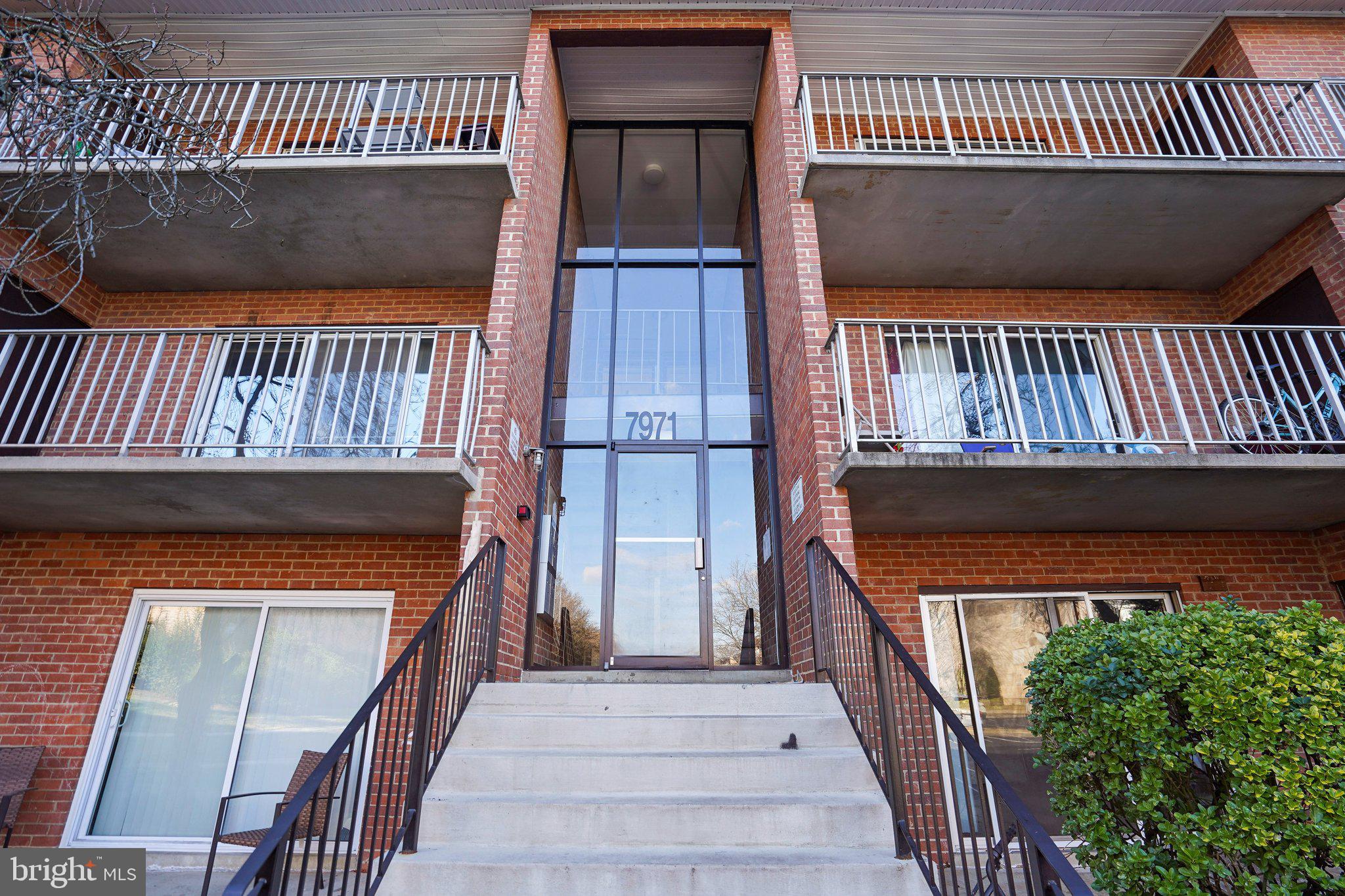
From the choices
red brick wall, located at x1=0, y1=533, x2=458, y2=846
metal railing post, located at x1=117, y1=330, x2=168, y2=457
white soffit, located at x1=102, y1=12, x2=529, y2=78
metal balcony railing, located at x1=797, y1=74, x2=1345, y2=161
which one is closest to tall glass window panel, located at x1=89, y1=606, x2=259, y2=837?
red brick wall, located at x1=0, y1=533, x2=458, y2=846

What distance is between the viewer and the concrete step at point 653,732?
3682mm

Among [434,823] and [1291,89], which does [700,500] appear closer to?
[434,823]

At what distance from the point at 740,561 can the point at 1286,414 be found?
14.2ft

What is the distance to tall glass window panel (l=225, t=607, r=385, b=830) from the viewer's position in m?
5.29

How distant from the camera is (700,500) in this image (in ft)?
20.1

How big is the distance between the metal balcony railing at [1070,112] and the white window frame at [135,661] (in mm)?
6065

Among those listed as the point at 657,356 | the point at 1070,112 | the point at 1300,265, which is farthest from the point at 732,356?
the point at 1300,265

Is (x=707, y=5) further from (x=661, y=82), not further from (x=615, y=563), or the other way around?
(x=615, y=563)

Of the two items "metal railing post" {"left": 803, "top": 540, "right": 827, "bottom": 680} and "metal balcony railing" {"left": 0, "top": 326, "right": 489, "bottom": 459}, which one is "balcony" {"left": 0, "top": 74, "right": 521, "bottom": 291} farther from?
"metal railing post" {"left": 803, "top": 540, "right": 827, "bottom": 680}

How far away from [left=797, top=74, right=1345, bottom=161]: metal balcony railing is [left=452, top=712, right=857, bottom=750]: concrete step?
517 centimetres

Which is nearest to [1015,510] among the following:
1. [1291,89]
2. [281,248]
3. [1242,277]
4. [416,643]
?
[1242,277]

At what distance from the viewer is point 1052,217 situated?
614cm

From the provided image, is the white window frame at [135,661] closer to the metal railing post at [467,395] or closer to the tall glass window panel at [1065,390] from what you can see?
the metal railing post at [467,395]

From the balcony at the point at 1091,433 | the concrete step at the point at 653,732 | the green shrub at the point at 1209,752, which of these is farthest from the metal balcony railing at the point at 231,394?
the green shrub at the point at 1209,752
